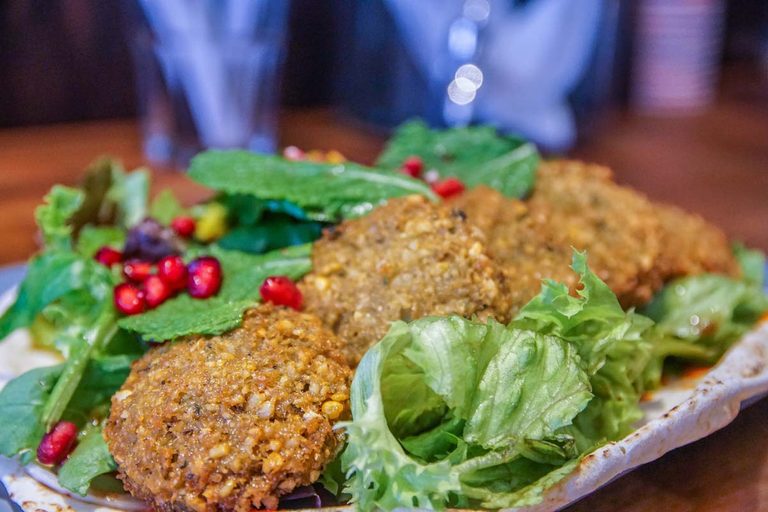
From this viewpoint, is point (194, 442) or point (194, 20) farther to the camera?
point (194, 20)

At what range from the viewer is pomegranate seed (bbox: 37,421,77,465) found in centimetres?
221

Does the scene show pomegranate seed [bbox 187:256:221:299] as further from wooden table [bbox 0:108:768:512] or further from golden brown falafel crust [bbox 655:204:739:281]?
golden brown falafel crust [bbox 655:204:739:281]

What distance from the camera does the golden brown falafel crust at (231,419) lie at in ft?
6.20

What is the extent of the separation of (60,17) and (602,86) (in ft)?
12.3

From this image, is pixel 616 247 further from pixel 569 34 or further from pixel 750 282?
pixel 569 34

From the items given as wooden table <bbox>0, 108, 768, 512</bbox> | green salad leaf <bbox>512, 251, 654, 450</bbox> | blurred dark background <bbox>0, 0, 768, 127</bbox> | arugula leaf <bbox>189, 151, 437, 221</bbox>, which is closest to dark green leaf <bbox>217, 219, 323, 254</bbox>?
arugula leaf <bbox>189, 151, 437, 221</bbox>

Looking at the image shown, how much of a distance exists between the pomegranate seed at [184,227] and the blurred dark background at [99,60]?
8.52ft

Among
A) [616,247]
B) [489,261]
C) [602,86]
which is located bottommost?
[602,86]

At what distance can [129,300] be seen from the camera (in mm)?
2516

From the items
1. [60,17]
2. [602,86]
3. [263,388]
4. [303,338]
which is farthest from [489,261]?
[60,17]

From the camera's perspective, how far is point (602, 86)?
19.5 feet

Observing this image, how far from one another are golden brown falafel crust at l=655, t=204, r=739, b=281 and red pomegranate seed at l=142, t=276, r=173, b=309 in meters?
1.59

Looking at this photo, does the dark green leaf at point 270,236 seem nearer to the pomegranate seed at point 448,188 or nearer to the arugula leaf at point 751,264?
the pomegranate seed at point 448,188

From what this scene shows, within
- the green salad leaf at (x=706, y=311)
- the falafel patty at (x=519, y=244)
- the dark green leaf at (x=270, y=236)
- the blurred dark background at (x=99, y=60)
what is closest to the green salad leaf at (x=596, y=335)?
the falafel patty at (x=519, y=244)
